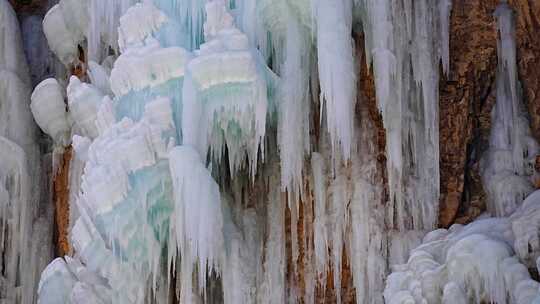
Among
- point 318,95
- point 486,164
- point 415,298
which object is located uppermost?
point 318,95

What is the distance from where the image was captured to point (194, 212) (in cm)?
1152

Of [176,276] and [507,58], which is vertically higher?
[507,58]

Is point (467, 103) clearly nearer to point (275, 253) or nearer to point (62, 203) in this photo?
point (275, 253)

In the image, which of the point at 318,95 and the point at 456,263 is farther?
the point at 318,95

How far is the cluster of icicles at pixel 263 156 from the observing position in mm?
11641

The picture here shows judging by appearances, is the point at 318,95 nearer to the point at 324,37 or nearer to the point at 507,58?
the point at 324,37

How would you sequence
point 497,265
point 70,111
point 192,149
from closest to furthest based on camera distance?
point 497,265, point 192,149, point 70,111

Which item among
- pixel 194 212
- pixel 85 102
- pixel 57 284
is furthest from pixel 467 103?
pixel 57 284

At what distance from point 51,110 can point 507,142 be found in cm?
552

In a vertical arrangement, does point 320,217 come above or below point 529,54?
below

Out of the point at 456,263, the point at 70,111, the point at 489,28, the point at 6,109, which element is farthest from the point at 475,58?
the point at 6,109

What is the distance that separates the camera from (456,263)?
34.2 feet

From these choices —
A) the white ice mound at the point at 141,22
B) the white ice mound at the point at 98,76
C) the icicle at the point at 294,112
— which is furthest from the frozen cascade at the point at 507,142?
the white ice mound at the point at 98,76

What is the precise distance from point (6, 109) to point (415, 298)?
6.34 m
